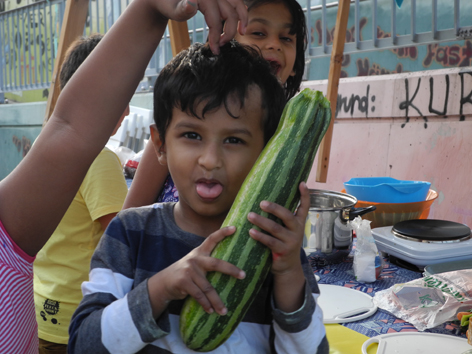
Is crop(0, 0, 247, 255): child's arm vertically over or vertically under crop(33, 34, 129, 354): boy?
over

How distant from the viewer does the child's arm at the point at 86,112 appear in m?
0.88

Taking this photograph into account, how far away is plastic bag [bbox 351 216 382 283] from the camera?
1.75 m

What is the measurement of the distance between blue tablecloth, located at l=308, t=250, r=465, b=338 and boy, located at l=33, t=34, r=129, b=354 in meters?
0.93

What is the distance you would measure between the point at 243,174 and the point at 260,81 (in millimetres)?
249

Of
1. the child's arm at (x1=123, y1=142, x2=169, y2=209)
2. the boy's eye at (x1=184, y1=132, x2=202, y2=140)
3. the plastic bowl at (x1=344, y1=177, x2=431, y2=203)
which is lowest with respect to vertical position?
the plastic bowl at (x1=344, y1=177, x2=431, y2=203)

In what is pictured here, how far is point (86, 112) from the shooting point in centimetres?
90

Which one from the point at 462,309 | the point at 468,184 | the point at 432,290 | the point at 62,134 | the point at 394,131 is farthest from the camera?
the point at 394,131

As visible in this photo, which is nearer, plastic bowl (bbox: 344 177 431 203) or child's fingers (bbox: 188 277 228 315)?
child's fingers (bbox: 188 277 228 315)

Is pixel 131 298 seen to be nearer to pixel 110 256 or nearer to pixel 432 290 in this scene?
pixel 110 256

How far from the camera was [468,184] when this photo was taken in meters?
3.88

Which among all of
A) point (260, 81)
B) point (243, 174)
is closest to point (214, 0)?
point (260, 81)

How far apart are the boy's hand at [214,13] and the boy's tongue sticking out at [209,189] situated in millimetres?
329

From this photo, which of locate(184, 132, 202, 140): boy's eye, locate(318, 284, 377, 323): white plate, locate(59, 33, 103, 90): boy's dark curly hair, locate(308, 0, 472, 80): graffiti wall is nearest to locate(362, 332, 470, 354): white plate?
locate(318, 284, 377, 323): white plate

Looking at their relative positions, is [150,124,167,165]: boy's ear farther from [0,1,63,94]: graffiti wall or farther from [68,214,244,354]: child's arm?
[0,1,63,94]: graffiti wall
